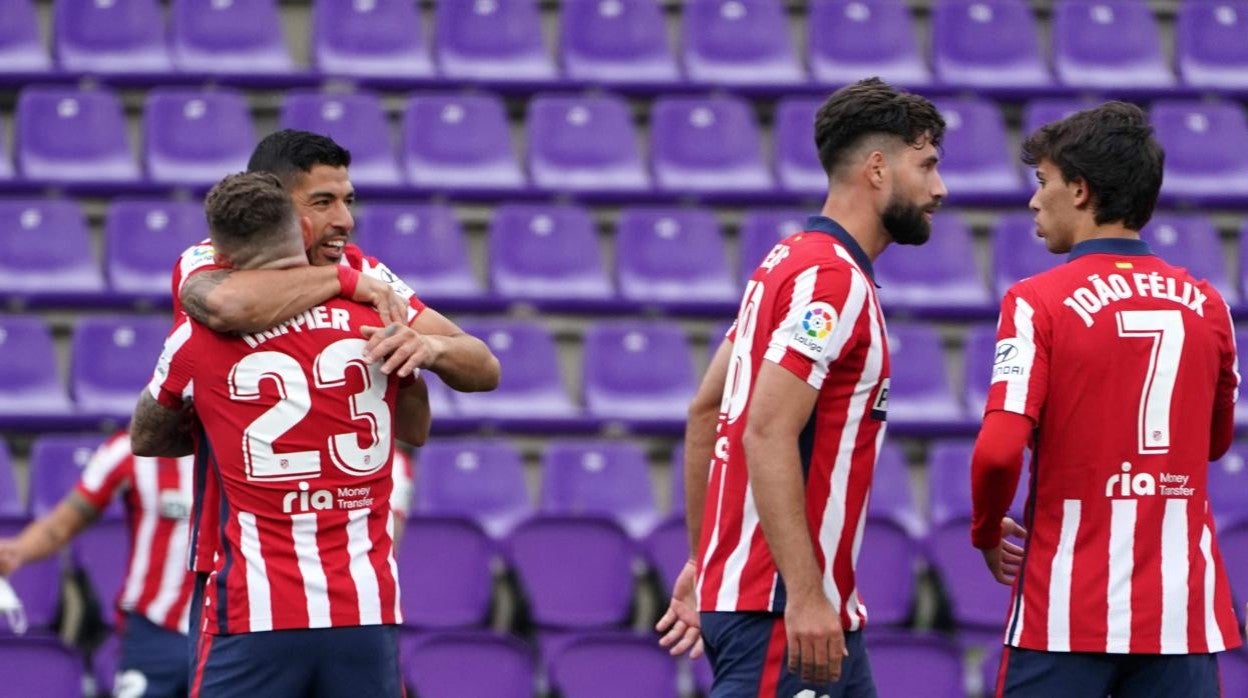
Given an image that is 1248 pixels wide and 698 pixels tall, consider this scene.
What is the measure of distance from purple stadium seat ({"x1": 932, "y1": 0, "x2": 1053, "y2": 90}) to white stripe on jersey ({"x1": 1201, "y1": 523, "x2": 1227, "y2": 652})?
6785 mm

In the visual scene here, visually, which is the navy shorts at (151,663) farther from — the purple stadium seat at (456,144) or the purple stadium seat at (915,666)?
the purple stadium seat at (456,144)

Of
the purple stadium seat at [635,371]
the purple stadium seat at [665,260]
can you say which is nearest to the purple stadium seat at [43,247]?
the purple stadium seat at [635,371]

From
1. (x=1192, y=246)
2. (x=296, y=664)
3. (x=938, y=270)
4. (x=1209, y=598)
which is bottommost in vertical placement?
(x=296, y=664)

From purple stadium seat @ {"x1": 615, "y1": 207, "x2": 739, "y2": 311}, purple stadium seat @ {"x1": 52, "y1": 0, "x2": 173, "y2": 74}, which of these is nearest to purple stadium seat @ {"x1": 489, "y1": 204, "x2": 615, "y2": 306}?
purple stadium seat @ {"x1": 615, "y1": 207, "x2": 739, "y2": 311}

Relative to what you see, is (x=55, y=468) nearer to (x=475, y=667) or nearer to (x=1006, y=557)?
(x=475, y=667)

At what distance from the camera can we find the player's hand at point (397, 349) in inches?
167

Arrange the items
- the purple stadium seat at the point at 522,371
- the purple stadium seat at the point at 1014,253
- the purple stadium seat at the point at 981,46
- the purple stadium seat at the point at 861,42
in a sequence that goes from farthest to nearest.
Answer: the purple stadium seat at the point at 981,46 < the purple stadium seat at the point at 861,42 < the purple stadium seat at the point at 1014,253 < the purple stadium seat at the point at 522,371

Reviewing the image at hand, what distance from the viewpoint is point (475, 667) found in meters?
6.86

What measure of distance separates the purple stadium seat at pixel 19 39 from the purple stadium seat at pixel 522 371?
9.86 feet

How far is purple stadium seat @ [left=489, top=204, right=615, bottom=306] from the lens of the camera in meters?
9.40

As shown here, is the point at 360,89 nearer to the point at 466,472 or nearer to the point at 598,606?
the point at 466,472

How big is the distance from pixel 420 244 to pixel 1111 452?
5.56 meters

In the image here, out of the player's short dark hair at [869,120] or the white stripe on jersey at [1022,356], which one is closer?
the white stripe on jersey at [1022,356]

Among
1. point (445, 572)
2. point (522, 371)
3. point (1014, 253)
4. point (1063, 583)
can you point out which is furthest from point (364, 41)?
point (1063, 583)
